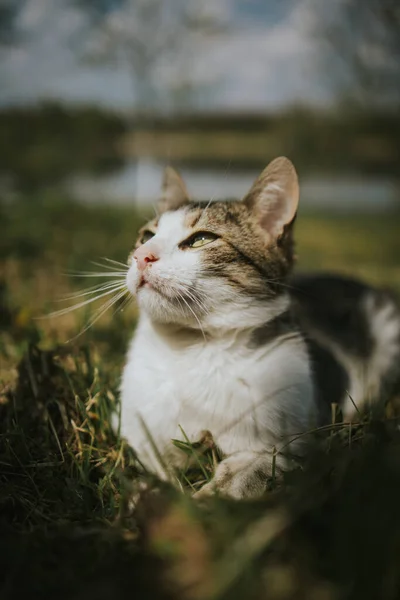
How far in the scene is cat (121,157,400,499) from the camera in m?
1.56

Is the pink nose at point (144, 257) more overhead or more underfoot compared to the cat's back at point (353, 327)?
more overhead

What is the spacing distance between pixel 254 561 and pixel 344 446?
63 cm

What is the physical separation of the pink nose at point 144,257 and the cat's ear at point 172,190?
0.49 m

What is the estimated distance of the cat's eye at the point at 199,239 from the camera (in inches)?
67.2

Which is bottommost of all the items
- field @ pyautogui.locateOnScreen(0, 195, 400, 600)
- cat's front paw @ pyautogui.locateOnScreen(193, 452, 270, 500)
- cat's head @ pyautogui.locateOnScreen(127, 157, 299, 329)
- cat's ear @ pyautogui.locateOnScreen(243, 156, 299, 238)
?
cat's front paw @ pyautogui.locateOnScreen(193, 452, 270, 500)

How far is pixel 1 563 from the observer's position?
3.39 feet

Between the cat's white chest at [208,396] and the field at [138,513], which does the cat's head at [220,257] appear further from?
the field at [138,513]

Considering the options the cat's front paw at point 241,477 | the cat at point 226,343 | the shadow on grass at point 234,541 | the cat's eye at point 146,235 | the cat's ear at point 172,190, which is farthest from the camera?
the cat's ear at point 172,190

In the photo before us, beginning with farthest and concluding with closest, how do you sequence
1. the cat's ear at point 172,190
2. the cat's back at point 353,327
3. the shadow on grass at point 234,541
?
the cat's back at point 353,327 → the cat's ear at point 172,190 → the shadow on grass at point 234,541

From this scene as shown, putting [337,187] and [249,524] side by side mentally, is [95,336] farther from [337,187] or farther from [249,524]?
[337,187]

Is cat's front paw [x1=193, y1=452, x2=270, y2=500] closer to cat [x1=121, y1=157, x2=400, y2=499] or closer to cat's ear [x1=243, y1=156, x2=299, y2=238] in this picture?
cat [x1=121, y1=157, x2=400, y2=499]

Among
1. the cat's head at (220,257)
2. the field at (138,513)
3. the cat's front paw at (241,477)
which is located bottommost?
the cat's front paw at (241,477)

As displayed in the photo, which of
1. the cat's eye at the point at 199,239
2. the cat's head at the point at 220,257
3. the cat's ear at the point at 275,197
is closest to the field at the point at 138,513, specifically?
the cat's head at the point at 220,257

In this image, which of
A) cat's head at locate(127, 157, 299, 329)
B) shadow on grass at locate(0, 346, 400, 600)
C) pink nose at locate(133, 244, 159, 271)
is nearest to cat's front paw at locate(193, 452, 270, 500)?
shadow on grass at locate(0, 346, 400, 600)
